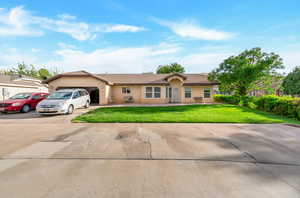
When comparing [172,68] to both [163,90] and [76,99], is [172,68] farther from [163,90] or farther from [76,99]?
[76,99]

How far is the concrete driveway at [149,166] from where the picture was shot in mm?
Result: 2320

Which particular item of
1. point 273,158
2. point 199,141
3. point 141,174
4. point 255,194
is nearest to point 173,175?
point 141,174

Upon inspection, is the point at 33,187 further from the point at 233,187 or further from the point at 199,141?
the point at 199,141

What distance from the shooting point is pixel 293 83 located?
27344 millimetres

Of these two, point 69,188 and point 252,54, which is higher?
point 252,54

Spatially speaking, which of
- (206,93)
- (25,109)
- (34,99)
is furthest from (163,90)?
(25,109)

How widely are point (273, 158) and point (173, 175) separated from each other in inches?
114

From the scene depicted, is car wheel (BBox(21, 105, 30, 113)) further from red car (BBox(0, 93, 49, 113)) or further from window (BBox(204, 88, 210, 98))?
window (BBox(204, 88, 210, 98))

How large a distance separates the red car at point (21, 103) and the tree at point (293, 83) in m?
39.4

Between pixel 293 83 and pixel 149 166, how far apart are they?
38.6 metres

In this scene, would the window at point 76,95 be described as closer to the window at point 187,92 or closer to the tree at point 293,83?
the window at point 187,92

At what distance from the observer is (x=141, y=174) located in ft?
9.12

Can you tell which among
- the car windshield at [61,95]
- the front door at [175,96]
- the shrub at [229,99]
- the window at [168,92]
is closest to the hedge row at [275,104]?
the shrub at [229,99]

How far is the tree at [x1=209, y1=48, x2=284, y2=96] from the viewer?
13.0 meters
